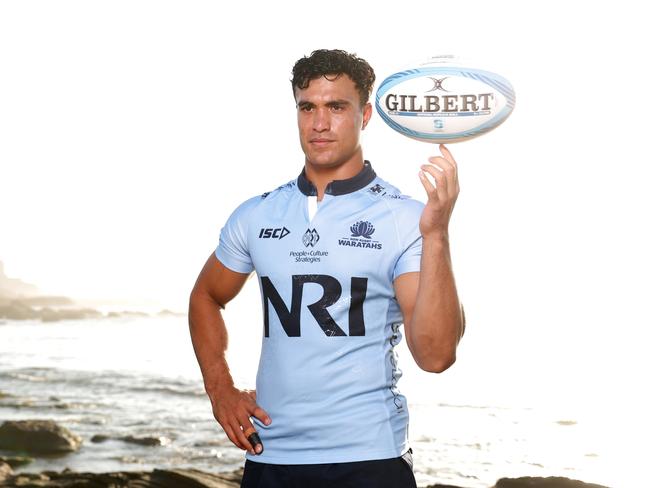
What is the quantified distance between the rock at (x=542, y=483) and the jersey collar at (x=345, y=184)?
5226 mm

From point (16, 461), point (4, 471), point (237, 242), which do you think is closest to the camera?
point (237, 242)

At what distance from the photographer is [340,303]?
3.21 meters

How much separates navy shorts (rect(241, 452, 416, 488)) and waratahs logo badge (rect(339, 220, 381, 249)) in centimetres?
83

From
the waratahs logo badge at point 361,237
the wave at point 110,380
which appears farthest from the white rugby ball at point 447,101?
the wave at point 110,380

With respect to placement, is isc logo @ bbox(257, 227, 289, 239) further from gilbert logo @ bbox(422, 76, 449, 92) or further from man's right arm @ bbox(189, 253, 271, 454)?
gilbert logo @ bbox(422, 76, 449, 92)

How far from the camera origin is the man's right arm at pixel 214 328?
3.53m

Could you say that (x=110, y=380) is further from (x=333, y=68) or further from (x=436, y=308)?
Result: (x=436, y=308)

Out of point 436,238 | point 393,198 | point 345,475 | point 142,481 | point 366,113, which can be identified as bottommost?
point 142,481

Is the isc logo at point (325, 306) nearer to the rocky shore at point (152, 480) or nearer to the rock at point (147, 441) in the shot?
the rocky shore at point (152, 480)

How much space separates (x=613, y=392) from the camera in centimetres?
1986

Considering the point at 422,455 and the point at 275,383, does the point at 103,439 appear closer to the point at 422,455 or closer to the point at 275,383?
the point at 422,455

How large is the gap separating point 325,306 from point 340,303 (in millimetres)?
60

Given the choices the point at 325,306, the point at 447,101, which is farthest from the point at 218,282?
the point at 447,101

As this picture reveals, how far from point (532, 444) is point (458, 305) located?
1279cm
